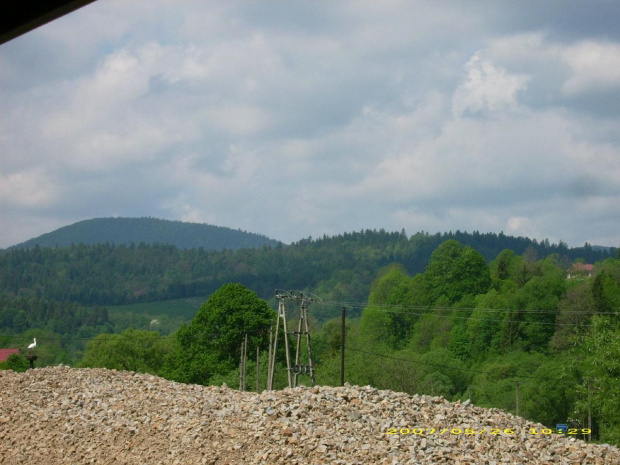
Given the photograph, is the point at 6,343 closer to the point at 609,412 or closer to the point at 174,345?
the point at 174,345

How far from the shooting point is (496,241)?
198000 mm

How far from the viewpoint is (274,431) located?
43.7 ft

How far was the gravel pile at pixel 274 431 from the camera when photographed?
1258cm

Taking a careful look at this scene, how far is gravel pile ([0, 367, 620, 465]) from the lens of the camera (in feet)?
41.3
